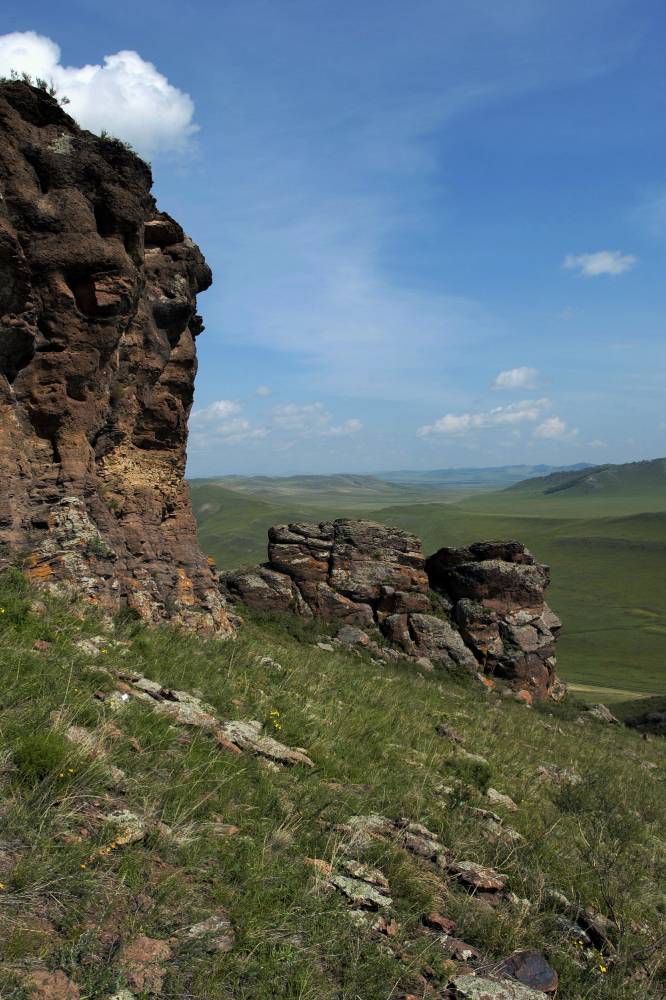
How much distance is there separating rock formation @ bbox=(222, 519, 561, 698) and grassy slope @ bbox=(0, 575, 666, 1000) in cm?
1857

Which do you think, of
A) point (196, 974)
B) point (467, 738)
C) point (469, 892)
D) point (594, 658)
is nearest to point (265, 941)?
point (196, 974)

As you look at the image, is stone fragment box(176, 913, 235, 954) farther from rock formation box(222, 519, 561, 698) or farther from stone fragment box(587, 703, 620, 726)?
stone fragment box(587, 703, 620, 726)

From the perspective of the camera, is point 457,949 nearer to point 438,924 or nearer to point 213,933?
point 438,924

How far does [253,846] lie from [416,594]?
25.8 metres

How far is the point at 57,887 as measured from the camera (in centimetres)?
412

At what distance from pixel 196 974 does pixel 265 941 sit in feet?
2.00

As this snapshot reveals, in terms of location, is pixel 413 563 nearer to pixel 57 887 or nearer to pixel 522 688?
pixel 522 688

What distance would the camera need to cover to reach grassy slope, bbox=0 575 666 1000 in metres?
4.07

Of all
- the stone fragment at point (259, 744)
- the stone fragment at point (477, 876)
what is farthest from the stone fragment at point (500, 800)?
the stone fragment at point (259, 744)

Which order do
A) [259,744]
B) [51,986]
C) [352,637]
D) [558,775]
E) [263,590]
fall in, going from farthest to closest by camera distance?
1. [263,590]
2. [352,637]
3. [558,775]
4. [259,744]
5. [51,986]

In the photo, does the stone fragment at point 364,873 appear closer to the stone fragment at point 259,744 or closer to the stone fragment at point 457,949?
the stone fragment at point 457,949

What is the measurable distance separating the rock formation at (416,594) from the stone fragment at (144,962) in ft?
78.6

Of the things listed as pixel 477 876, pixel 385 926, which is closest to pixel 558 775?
pixel 477 876

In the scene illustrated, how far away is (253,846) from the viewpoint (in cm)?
529
